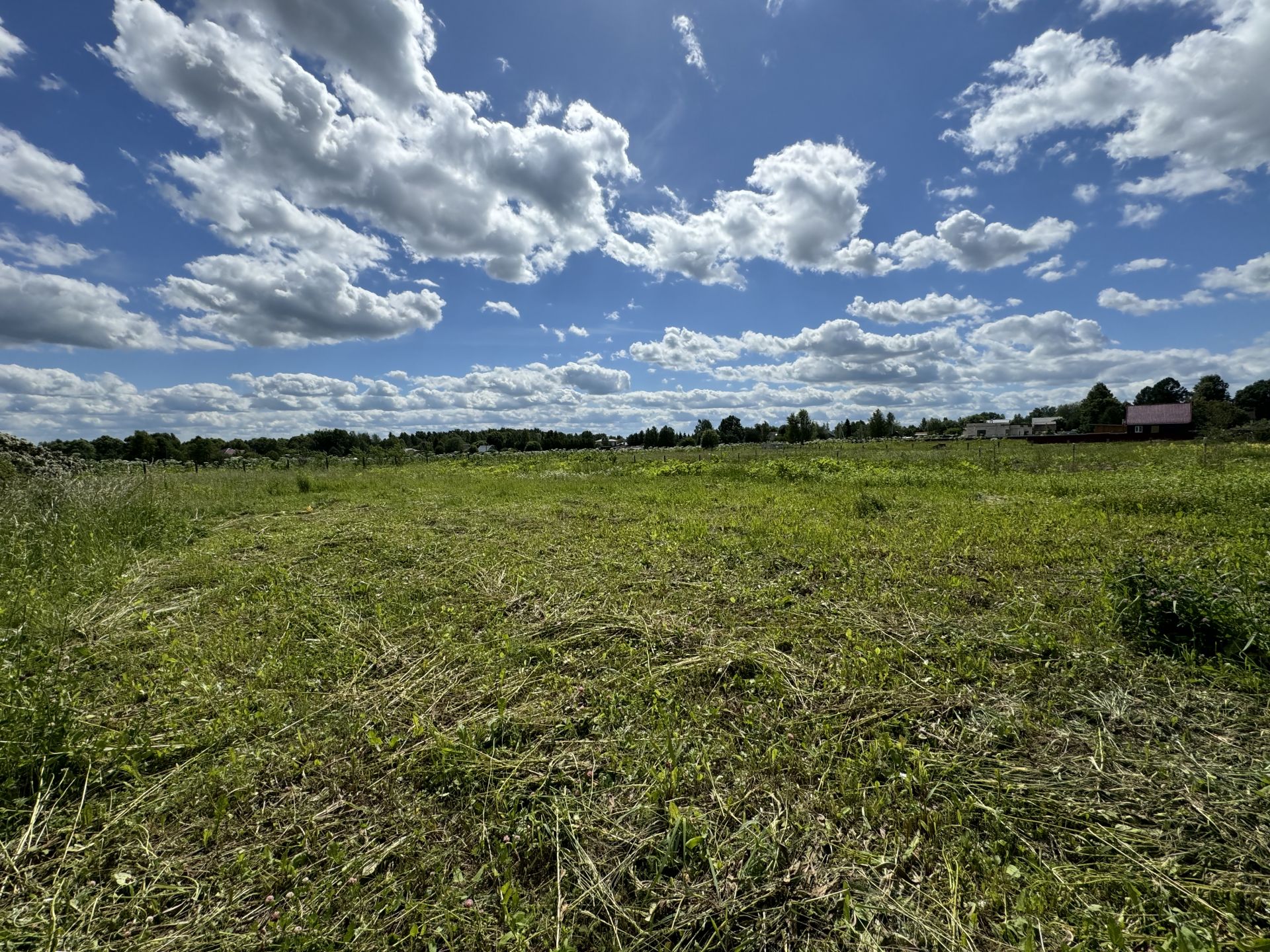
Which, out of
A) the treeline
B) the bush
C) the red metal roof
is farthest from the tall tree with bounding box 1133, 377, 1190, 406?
the bush

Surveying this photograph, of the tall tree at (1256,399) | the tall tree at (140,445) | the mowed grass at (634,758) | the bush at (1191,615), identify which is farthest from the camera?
the tall tree at (1256,399)

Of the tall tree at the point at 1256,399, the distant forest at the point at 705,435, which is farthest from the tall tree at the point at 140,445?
the tall tree at the point at 1256,399

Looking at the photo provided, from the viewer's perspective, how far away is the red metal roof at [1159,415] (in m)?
47.2

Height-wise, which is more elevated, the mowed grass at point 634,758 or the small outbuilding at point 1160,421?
the small outbuilding at point 1160,421

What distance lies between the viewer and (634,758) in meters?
2.71

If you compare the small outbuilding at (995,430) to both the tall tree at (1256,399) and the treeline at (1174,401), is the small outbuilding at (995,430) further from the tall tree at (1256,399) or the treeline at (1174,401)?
the tall tree at (1256,399)

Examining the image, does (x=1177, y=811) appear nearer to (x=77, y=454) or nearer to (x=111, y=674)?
(x=111, y=674)

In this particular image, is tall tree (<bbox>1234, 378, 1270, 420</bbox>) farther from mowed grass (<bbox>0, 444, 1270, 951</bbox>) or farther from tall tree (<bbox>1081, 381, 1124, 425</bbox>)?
mowed grass (<bbox>0, 444, 1270, 951</bbox>)

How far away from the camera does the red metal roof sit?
155 feet

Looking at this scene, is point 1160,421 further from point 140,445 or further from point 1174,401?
point 140,445

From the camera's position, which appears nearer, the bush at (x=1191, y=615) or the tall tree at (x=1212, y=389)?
the bush at (x=1191, y=615)

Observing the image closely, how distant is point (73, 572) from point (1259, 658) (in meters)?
11.0

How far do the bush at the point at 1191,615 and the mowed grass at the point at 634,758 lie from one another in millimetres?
75

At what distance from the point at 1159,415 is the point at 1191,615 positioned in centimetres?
6592
